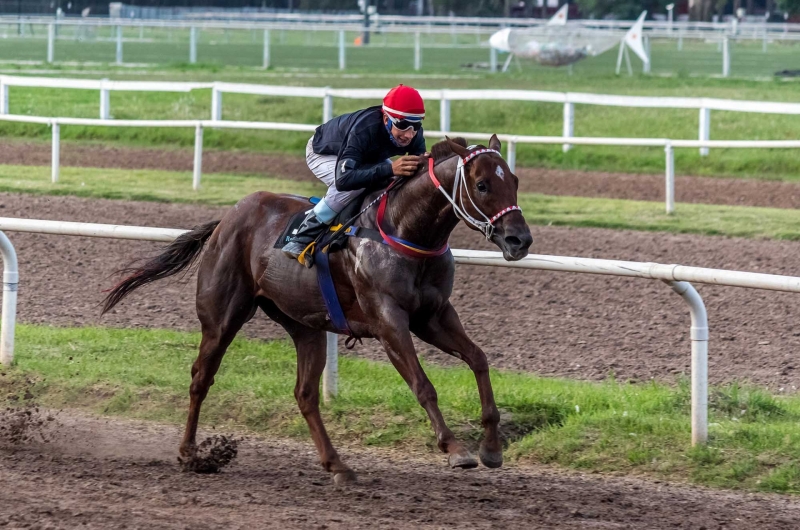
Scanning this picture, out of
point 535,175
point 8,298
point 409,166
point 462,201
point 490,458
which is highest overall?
point 409,166

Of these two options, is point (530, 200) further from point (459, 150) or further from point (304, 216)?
point (459, 150)

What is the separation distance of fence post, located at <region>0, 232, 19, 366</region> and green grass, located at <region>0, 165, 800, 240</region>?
19.8 ft

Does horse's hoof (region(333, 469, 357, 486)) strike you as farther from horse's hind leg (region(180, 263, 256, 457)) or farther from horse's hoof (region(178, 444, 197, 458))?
horse's hind leg (region(180, 263, 256, 457))

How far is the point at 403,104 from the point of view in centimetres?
531

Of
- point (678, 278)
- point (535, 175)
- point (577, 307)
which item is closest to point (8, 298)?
point (577, 307)

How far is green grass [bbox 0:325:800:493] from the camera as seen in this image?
5.47m

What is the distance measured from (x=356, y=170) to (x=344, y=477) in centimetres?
136

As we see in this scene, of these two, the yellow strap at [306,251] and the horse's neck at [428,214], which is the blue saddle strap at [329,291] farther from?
the horse's neck at [428,214]

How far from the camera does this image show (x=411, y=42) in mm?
43219

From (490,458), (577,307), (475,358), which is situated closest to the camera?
(490,458)

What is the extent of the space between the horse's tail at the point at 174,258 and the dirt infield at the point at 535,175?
883cm

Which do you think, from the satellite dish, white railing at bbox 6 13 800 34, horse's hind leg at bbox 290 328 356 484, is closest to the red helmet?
horse's hind leg at bbox 290 328 356 484

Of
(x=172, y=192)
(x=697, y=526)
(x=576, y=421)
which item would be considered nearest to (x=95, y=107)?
(x=172, y=192)

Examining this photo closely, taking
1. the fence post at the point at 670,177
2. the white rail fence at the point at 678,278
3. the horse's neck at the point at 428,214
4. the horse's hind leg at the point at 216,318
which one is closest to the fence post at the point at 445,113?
the fence post at the point at 670,177
